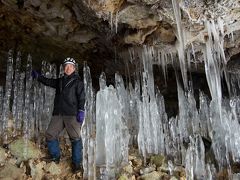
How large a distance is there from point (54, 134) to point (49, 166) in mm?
557

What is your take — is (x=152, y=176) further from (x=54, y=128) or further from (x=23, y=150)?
(x=23, y=150)

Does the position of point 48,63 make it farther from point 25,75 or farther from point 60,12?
point 60,12

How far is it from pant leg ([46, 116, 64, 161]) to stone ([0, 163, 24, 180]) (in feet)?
2.04

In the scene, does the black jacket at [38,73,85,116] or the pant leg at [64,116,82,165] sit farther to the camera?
the black jacket at [38,73,85,116]

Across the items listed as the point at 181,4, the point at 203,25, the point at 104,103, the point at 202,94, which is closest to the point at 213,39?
the point at 203,25

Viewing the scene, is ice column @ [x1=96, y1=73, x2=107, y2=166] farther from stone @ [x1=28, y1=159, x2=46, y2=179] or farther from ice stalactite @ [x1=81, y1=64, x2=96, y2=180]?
stone @ [x1=28, y1=159, x2=46, y2=179]

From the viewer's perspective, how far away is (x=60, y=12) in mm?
7695

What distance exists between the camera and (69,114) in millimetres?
5969

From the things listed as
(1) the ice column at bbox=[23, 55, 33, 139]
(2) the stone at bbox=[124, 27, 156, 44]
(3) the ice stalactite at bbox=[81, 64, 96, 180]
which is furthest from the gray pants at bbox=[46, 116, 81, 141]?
(2) the stone at bbox=[124, 27, 156, 44]

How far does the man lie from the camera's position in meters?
5.90

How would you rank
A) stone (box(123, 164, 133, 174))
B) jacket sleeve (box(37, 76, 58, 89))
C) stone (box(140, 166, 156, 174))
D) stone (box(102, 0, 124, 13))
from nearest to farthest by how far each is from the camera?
jacket sleeve (box(37, 76, 58, 89)) < stone (box(123, 164, 133, 174)) < stone (box(140, 166, 156, 174)) < stone (box(102, 0, 124, 13))

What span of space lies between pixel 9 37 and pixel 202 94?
22.3 ft

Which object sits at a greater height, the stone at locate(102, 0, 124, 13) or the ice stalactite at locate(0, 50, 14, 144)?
the stone at locate(102, 0, 124, 13)

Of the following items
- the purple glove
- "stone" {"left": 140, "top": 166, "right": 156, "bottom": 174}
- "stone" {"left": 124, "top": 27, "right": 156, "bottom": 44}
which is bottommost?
"stone" {"left": 140, "top": 166, "right": 156, "bottom": 174}
